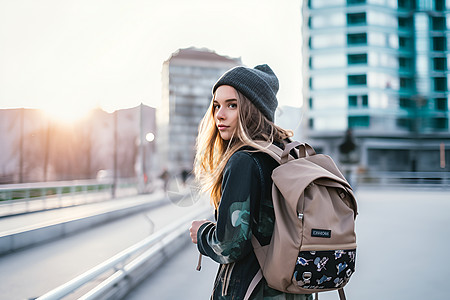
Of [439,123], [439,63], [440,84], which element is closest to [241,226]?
[439,123]

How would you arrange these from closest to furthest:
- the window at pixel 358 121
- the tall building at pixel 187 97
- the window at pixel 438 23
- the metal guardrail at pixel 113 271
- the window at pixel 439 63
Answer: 1. the metal guardrail at pixel 113 271
2. the window at pixel 358 121
3. the window at pixel 439 63
4. the window at pixel 438 23
5. the tall building at pixel 187 97

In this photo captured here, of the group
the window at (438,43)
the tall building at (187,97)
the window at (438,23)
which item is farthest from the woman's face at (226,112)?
the tall building at (187,97)

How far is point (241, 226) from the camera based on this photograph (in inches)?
46.3

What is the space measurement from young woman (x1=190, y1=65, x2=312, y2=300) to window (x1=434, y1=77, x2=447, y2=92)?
41.7m

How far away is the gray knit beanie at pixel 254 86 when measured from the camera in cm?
135

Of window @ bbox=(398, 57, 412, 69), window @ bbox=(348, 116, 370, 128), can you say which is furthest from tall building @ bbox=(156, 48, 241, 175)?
window @ bbox=(398, 57, 412, 69)

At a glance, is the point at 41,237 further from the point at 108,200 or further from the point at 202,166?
the point at 108,200

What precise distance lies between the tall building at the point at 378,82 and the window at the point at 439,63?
0.10 m

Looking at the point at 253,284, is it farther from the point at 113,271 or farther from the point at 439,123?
the point at 439,123

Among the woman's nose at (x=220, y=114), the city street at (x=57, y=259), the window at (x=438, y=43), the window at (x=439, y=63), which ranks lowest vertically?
the city street at (x=57, y=259)

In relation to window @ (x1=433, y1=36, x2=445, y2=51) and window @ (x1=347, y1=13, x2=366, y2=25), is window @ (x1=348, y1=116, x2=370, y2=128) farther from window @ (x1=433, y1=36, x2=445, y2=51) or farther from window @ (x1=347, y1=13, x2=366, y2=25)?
window @ (x1=433, y1=36, x2=445, y2=51)

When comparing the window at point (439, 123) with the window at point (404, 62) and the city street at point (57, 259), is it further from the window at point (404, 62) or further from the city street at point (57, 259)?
the city street at point (57, 259)

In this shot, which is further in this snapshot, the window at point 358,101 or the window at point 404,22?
the window at point 404,22

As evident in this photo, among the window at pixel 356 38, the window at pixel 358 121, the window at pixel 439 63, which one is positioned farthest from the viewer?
→ the window at pixel 439 63
